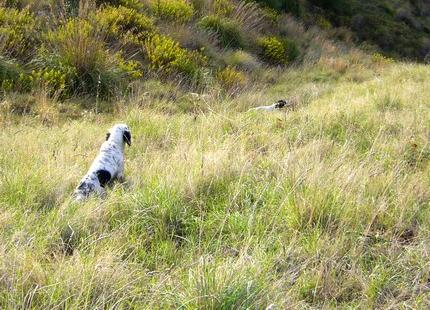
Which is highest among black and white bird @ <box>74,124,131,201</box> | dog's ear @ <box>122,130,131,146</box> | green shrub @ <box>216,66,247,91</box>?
black and white bird @ <box>74,124,131,201</box>

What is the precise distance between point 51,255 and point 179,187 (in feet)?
3.02

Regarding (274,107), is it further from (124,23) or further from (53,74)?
(124,23)

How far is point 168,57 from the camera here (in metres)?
7.78

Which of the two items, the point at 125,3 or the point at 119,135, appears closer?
the point at 119,135

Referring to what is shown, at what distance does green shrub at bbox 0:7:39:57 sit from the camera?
6.29 meters

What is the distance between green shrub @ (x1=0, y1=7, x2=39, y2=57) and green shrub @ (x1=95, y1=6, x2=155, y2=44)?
1093mm

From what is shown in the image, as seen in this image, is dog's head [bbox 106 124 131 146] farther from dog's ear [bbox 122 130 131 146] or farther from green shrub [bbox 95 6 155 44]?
green shrub [bbox 95 6 155 44]

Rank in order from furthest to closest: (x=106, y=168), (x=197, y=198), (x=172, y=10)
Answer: (x=172, y=10)
(x=106, y=168)
(x=197, y=198)

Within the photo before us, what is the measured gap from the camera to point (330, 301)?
6.85ft

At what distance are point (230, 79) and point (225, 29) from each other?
2.43 meters

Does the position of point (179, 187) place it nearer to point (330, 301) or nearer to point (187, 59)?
point (330, 301)

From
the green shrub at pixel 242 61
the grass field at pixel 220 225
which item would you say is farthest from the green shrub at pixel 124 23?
the grass field at pixel 220 225

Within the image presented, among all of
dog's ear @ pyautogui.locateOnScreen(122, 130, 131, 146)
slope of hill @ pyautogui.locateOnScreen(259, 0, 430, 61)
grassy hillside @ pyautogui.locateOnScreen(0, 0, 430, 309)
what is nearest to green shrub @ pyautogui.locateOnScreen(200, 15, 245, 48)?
grassy hillside @ pyautogui.locateOnScreen(0, 0, 430, 309)

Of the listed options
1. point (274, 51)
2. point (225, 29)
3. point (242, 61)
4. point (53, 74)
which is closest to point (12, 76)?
point (53, 74)
